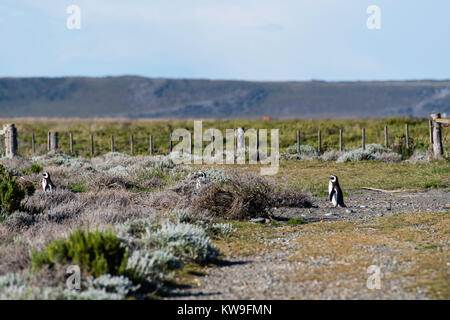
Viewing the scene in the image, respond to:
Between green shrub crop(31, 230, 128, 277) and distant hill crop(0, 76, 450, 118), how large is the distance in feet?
402

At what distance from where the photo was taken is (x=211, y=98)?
147m

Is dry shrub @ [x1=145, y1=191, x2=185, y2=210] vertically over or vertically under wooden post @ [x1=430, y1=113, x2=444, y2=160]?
under

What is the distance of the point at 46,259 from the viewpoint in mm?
6984

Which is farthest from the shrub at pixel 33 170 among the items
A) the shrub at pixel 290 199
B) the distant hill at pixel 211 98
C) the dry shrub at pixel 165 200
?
the distant hill at pixel 211 98

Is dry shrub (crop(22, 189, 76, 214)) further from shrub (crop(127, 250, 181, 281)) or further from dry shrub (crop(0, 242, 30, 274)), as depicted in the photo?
shrub (crop(127, 250, 181, 281))

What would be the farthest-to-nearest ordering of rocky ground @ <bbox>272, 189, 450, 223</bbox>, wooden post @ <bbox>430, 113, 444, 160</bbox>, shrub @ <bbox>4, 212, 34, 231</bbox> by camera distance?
wooden post @ <bbox>430, 113, 444, 160</bbox>
rocky ground @ <bbox>272, 189, 450, 223</bbox>
shrub @ <bbox>4, 212, 34, 231</bbox>

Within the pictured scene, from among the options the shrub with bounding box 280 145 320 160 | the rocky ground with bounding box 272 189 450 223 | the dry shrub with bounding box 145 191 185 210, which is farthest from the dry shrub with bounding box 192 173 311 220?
the shrub with bounding box 280 145 320 160

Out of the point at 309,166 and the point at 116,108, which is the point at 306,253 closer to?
the point at 309,166

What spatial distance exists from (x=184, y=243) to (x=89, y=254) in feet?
5.56

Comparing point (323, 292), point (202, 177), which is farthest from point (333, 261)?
point (202, 177)

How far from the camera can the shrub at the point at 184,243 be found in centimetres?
812

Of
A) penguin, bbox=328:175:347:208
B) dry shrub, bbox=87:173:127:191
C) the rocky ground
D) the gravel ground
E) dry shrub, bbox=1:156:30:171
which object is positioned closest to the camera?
the gravel ground

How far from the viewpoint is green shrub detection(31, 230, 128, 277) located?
6715mm
